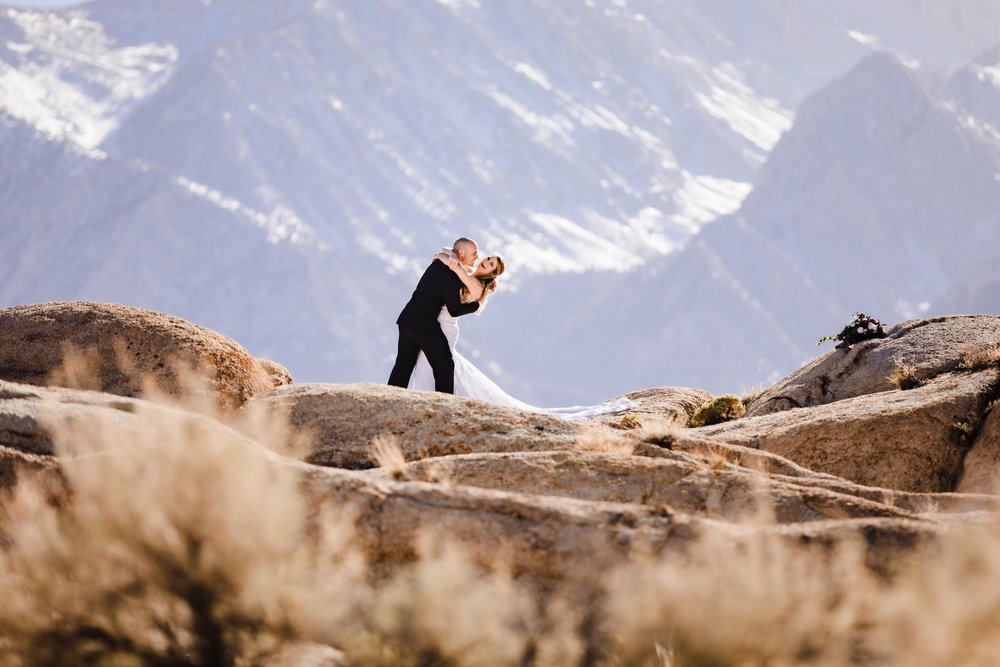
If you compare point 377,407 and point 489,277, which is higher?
point 489,277

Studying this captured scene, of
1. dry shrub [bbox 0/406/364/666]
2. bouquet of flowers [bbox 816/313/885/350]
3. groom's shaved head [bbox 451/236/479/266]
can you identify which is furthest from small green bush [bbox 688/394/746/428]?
dry shrub [bbox 0/406/364/666]

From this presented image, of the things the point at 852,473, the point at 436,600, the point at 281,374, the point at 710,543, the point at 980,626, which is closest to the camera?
the point at 980,626

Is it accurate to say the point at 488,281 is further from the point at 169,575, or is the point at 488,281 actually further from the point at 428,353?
the point at 169,575

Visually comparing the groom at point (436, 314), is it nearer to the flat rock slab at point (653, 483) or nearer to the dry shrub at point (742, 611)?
the flat rock slab at point (653, 483)

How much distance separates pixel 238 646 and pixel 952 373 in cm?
1080

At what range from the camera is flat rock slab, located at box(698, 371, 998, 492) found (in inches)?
441

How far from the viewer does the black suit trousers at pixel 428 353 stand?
49.2 ft

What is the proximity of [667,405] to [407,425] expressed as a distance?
932 centimetres

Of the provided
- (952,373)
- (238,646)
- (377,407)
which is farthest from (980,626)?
(952,373)

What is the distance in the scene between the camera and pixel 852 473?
37.5 ft

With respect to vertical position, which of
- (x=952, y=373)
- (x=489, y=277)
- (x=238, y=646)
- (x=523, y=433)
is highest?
(x=489, y=277)

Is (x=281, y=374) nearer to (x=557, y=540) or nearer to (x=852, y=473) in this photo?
(x=852, y=473)

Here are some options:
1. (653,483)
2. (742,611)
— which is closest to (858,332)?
(653,483)

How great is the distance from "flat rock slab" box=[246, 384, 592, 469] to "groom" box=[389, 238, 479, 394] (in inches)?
177
